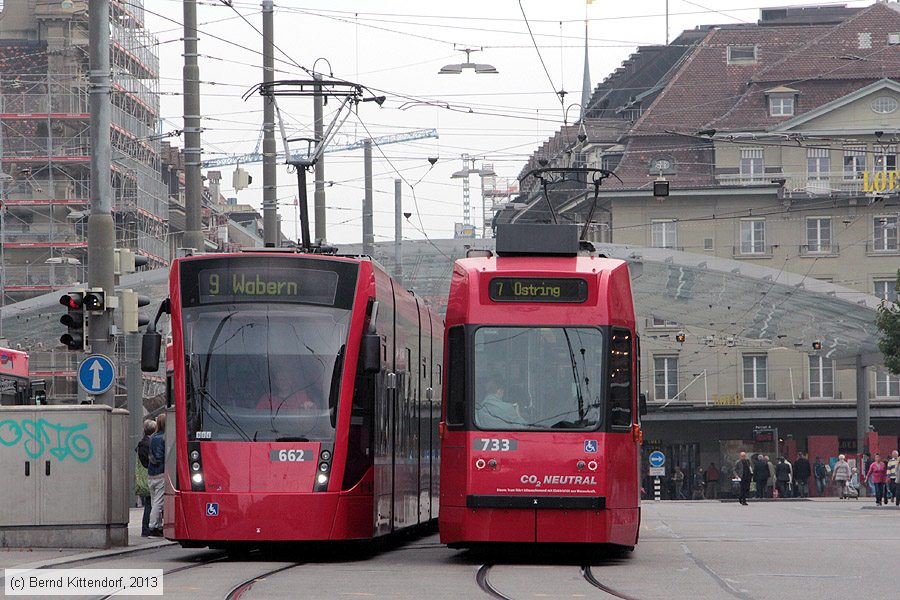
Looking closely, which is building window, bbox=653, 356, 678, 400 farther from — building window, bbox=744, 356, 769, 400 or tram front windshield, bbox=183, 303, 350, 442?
tram front windshield, bbox=183, 303, 350, 442

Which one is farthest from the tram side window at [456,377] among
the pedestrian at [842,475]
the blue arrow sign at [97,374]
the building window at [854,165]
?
the building window at [854,165]

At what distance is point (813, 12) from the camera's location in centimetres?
8325

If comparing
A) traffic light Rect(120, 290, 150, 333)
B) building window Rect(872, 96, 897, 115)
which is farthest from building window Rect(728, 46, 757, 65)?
traffic light Rect(120, 290, 150, 333)

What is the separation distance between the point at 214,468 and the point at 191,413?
0.64 metres

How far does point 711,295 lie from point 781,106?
28370mm

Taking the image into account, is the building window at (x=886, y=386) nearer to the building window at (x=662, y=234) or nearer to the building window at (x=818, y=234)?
the building window at (x=818, y=234)

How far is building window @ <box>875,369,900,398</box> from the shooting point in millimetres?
76500

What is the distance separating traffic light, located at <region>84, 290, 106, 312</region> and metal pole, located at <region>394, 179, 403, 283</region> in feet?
86.1

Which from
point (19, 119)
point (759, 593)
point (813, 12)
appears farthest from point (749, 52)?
point (759, 593)

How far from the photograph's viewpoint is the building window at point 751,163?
76312mm

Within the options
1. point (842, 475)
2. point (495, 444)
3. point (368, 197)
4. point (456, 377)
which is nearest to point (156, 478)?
point (456, 377)

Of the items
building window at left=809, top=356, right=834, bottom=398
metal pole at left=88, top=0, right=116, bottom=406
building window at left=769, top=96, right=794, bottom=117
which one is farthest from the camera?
building window at left=809, top=356, right=834, bottom=398

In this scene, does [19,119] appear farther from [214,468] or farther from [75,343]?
[214,468]

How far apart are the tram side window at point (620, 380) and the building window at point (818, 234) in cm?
6061
